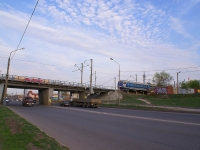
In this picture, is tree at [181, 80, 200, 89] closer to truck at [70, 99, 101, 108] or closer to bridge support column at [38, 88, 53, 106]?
bridge support column at [38, 88, 53, 106]

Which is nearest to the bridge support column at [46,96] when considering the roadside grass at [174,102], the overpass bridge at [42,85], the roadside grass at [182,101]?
the overpass bridge at [42,85]

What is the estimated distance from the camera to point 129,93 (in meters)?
85.8

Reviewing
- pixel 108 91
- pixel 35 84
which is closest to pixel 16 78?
pixel 35 84

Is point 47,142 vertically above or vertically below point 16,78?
below

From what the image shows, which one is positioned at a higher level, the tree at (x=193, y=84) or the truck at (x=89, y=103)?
the tree at (x=193, y=84)

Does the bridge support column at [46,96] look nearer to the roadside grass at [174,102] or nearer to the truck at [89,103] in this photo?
the truck at [89,103]

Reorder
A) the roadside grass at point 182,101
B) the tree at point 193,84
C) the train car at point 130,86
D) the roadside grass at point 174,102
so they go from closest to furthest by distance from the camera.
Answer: the roadside grass at point 182,101
the roadside grass at point 174,102
the train car at point 130,86
the tree at point 193,84

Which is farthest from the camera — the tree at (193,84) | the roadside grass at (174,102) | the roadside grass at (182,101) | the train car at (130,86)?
the tree at (193,84)

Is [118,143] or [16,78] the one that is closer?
[118,143]

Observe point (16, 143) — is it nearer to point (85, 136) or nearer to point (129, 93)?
point (85, 136)

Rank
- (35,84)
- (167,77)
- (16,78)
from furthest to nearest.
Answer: (167,77), (35,84), (16,78)

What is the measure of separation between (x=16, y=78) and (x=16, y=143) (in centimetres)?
5250

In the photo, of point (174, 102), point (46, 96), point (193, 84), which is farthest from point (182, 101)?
point (193, 84)

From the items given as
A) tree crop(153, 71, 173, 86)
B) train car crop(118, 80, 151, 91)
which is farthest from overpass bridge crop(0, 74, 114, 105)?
tree crop(153, 71, 173, 86)
